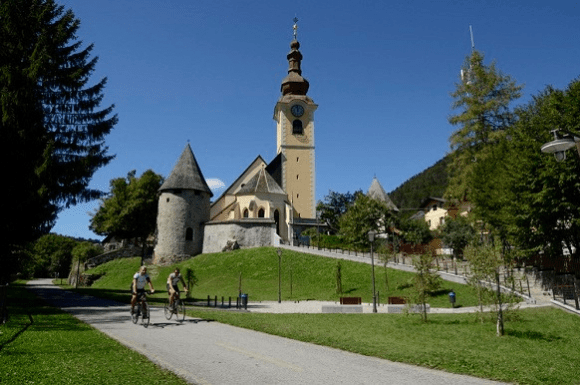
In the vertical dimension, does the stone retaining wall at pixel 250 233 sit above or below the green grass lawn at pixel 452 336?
above

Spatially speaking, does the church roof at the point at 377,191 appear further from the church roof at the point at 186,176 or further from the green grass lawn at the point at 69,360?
the green grass lawn at the point at 69,360

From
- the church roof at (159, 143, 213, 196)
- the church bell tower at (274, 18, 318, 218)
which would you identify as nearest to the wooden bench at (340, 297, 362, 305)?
the church roof at (159, 143, 213, 196)

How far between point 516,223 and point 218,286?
23.2m

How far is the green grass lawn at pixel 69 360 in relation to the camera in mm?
5852

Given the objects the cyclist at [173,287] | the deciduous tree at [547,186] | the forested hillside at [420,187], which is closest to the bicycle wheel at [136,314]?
the cyclist at [173,287]

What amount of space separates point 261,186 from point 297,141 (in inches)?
450

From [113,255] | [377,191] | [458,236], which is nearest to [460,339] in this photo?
[458,236]

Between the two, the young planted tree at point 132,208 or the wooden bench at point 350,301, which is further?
the young planted tree at point 132,208

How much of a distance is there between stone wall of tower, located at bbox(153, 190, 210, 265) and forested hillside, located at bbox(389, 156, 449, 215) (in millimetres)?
92100

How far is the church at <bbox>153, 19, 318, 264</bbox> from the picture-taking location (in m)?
45.6

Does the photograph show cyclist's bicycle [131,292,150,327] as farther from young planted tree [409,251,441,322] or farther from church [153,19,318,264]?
church [153,19,318,264]

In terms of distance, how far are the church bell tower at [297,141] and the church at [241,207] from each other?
0.46 feet

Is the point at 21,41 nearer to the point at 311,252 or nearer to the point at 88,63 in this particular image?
the point at 88,63

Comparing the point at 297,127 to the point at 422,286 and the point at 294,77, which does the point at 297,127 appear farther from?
the point at 422,286
